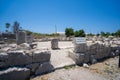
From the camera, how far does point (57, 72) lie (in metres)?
6.77

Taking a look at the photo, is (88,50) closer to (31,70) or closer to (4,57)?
(31,70)

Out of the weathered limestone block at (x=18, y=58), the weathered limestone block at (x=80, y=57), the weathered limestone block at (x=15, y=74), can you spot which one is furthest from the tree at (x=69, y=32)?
the weathered limestone block at (x=15, y=74)

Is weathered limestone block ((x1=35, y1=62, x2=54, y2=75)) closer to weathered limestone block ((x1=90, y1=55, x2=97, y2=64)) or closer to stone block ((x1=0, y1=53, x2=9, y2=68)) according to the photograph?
stone block ((x1=0, y1=53, x2=9, y2=68))

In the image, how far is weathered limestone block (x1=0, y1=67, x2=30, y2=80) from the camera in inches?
213

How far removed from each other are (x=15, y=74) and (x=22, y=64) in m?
0.64

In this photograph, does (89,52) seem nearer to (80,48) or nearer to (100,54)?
(80,48)

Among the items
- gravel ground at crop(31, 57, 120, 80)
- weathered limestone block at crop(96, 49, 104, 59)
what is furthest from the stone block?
weathered limestone block at crop(96, 49, 104, 59)

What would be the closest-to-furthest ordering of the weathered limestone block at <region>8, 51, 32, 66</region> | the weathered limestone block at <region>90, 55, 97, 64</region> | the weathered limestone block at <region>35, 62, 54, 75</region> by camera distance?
the weathered limestone block at <region>8, 51, 32, 66</region> → the weathered limestone block at <region>35, 62, 54, 75</region> → the weathered limestone block at <region>90, 55, 97, 64</region>

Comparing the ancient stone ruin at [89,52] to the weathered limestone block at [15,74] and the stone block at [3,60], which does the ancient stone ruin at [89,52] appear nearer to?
the weathered limestone block at [15,74]

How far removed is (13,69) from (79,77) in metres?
3.25

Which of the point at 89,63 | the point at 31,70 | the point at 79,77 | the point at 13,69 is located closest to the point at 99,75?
the point at 79,77

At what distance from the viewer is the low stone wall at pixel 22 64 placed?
562cm

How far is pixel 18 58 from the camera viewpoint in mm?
6031

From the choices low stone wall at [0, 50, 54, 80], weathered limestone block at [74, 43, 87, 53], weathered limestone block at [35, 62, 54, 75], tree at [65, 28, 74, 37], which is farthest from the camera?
tree at [65, 28, 74, 37]
